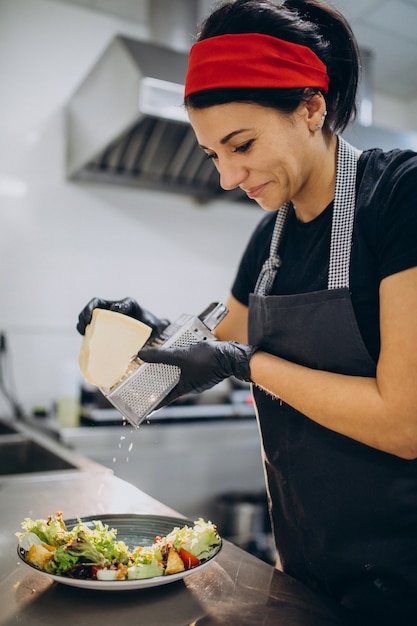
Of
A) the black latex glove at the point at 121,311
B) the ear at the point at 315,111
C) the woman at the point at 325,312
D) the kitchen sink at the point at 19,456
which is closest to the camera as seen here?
the woman at the point at 325,312

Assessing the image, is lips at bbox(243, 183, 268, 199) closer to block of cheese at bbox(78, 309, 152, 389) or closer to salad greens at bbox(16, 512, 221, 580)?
block of cheese at bbox(78, 309, 152, 389)

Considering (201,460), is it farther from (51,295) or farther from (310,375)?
(310,375)

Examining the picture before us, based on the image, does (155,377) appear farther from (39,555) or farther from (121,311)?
(39,555)

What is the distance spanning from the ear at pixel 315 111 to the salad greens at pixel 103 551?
78cm

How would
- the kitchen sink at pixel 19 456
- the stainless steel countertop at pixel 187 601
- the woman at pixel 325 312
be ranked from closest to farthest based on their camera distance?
the stainless steel countertop at pixel 187 601 < the woman at pixel 325 312 < the kitchen sink at pixel 19 456

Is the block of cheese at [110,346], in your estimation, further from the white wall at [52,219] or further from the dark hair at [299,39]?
the white wall at [52,219]

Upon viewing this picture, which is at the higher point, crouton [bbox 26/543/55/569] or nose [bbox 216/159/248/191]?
nose [bbox 216/159/248/191]

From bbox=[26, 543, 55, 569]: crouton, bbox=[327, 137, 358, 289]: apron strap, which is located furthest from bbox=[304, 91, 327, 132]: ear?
bbox=[26, 543, 55, 569]: crouton

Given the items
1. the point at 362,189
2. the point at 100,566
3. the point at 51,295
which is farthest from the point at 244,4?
the point at 51,295

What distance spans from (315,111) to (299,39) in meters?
0.13

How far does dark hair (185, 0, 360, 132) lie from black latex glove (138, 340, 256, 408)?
18.3 inches

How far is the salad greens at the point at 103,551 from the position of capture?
A: 0.96 m

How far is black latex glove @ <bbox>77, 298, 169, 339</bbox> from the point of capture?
4.52 feet

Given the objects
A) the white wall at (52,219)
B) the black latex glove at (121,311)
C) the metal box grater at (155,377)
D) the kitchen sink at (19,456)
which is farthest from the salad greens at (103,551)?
the white wall at (52,219)
